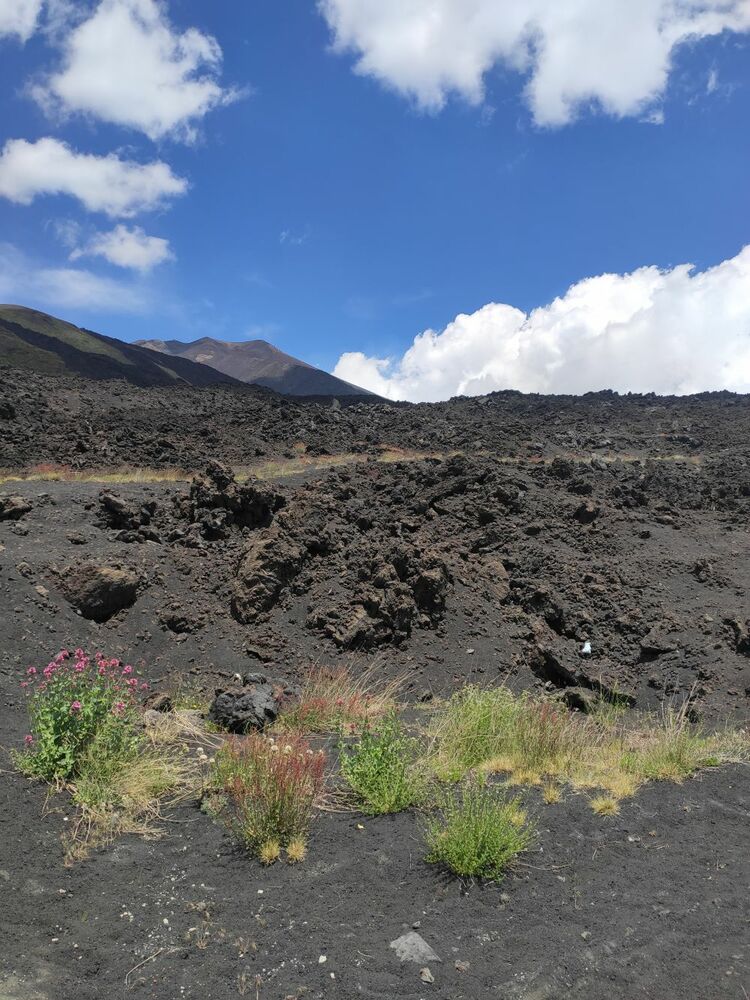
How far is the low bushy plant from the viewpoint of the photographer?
3932mm

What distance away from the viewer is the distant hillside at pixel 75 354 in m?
44.2

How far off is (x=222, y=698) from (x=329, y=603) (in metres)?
3.39

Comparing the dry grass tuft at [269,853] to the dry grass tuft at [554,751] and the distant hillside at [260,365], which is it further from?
the distant hillside at [260,365]

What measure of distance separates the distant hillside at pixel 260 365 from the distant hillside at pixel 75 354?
50.1 ft

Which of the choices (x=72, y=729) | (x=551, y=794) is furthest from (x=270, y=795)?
(x=551, y=794)

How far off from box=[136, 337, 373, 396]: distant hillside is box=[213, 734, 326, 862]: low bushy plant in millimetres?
74628

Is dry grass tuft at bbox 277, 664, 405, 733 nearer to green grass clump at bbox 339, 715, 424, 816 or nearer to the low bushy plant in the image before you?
green grass clump at bbox 339, 715, 424, 816

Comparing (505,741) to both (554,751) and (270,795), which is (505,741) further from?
(270,795)

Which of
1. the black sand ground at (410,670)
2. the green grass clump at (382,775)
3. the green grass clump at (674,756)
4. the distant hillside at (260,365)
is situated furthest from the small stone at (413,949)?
the distant hillside at (260,365)

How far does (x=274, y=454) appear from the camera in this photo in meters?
21.2

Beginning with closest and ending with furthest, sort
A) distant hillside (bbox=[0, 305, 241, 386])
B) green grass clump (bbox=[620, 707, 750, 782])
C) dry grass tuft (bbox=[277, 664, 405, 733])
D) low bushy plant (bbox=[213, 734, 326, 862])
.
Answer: low bushy plant (bbox=[213, 734, 326, 862])
green grass clump (bbox=[620, 707, 750, 782])
dry grass tuft (bbox=[277, 664, 405, 733])
distant hillside (bbox=[0, 305, 241, 386])

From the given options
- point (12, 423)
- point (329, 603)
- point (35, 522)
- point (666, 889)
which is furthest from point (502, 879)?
point (12, 423)

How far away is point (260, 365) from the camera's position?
95.6 metres

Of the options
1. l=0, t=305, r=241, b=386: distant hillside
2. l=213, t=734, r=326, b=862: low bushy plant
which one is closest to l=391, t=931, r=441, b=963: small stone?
l=213, t=734, r=326, b=862: low bushy plant
